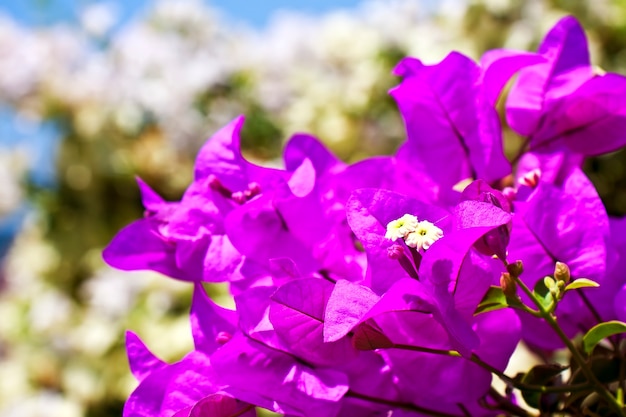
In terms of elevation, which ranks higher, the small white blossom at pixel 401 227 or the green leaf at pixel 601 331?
the small white blossom at pixel 401 227

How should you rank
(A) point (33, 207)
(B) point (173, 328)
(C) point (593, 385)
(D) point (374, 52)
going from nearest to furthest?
(C) point (593, 385) → (B) point (173, 328) → (D) point (374, 52) → (A) point (33, 207)

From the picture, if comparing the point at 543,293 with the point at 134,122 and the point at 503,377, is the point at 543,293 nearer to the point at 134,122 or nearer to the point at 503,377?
the point at 503,377

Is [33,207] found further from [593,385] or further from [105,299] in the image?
[593,385]

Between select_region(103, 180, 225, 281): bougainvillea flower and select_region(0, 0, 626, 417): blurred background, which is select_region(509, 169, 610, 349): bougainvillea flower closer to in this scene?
select_region(103, 180, 225, 281): bougainvillea flower

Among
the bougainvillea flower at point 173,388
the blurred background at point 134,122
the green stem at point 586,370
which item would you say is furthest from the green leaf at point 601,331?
the blurred background at point 134,122

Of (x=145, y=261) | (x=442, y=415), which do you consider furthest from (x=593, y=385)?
(x=145, y=261)

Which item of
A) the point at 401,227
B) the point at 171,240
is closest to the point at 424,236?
the point at 401,227

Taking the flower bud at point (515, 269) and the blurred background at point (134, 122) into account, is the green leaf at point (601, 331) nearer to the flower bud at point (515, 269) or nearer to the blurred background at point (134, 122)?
the flower bud at point (515, 269)
